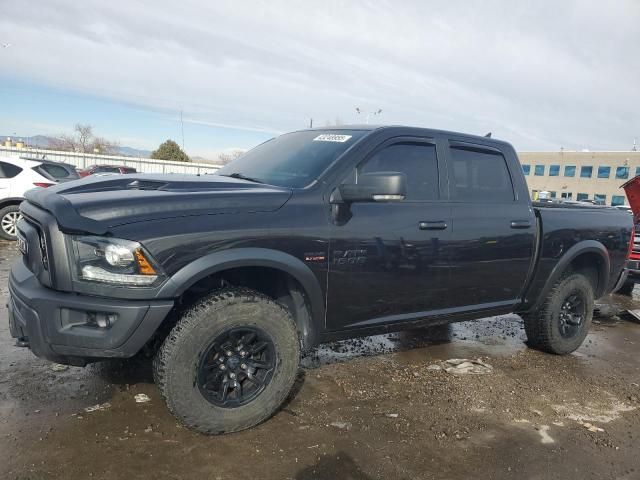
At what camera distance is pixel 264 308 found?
9.44 feet

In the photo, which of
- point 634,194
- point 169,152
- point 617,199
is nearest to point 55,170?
point 634,194

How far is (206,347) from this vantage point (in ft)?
8.96

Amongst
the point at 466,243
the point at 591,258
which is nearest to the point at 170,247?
the point at 466,243

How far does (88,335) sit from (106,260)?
0.40m

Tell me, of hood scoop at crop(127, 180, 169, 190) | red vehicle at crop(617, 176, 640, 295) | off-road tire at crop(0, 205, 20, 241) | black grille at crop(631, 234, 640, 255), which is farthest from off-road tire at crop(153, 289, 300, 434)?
off-road tire at crop(0, 205, 20, 241)

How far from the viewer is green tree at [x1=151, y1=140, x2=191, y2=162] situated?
38969 millimetres

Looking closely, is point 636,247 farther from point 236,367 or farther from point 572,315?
point 236,367

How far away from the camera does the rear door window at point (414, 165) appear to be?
350cm

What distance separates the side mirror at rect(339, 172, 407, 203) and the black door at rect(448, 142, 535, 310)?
0.88 metres

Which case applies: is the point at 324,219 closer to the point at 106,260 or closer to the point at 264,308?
the point at 264,308

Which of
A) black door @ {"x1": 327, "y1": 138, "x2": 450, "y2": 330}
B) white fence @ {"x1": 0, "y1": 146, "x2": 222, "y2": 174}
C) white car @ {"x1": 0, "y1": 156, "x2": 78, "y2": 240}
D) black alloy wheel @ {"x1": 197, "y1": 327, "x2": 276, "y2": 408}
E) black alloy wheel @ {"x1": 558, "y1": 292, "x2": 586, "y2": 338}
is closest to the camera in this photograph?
black alloy wheel @ {"x1": 197, "y1": 327, "x2": 276, "y2": 408}

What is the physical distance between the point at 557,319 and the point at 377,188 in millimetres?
2822

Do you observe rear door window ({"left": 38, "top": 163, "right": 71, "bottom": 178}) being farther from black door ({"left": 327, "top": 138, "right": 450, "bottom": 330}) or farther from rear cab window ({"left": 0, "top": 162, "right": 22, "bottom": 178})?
black door ({"left": 327, "top": 138, "right": 450, "bottom": 330})

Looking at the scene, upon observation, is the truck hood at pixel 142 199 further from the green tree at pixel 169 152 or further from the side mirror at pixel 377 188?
the green tree at pixel 169 152
